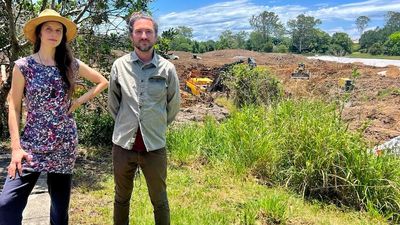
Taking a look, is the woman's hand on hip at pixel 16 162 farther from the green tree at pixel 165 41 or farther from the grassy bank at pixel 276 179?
the green tree at pixel 165 41

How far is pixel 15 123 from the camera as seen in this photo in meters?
2.47

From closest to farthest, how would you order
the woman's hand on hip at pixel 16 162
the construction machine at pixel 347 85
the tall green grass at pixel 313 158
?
the woman's hand on hip at pixel 16 162 → the tall green grass at pixel 313 158 → the construction machine at pixel 347 85

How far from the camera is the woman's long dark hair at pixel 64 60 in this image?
8.66ft

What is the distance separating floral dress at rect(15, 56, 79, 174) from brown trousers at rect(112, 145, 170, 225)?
1.10ft

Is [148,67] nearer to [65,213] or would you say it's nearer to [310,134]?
[65,213]

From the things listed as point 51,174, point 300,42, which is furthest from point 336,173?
point 300,42

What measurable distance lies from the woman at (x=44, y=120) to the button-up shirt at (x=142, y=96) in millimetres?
277

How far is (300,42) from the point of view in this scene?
8238cm

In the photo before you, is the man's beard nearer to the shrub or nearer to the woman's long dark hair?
the woman's long dark hair

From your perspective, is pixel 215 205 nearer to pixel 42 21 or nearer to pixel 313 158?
pixel 313 158

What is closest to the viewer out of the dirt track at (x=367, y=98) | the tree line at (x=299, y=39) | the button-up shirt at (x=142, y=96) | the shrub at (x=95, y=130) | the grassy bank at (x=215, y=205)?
the button-up shirt at (x=142, y=96)

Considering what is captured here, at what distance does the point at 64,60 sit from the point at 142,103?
1.73 ft

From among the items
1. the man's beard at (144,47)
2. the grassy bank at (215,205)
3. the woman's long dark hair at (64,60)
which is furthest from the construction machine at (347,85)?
the woman's long dark hair at (64,60)

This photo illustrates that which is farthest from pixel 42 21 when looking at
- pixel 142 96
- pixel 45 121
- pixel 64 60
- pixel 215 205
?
pixel 215 205
